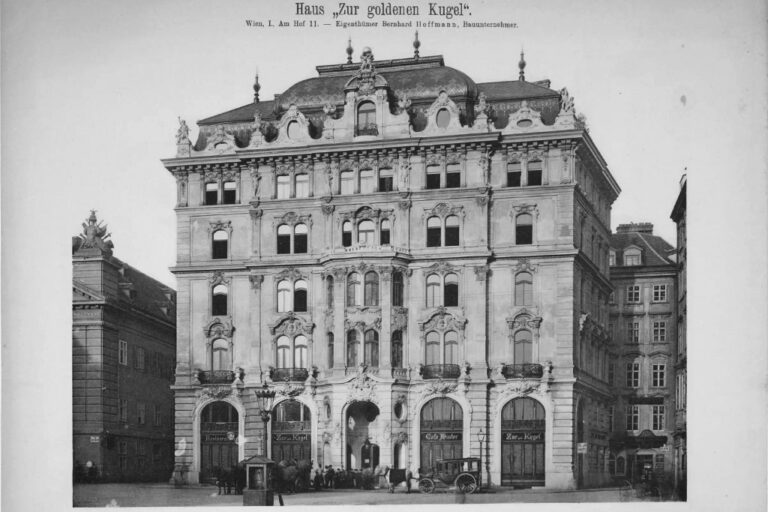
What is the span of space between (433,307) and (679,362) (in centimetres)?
548

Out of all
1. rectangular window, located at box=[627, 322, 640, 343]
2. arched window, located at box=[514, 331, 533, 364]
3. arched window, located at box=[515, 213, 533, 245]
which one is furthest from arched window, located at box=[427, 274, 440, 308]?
→ rectangular window, located at box=[627, 322, 640, 343]

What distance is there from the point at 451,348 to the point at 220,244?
228 inches

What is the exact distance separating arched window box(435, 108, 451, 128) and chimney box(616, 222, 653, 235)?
14.8 feet

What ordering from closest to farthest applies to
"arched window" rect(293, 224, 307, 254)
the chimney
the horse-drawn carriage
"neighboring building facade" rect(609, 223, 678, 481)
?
1. the horse-drawn carriage
2. "neighboring building facade" rect(609, 223, 678, 481)
3. the chimney
4. "arched window" rect(293, 224, 307, 254)

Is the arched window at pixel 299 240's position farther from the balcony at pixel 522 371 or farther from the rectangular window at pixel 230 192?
the balcony at pixel 522 371

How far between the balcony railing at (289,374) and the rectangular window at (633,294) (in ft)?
25.3

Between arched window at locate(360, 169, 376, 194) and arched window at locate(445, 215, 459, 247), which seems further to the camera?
arched window at locate(360, 169, 376, 194)

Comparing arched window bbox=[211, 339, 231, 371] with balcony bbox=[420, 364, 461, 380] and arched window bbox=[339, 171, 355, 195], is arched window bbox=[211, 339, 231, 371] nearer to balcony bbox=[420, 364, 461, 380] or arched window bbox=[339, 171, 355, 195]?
arched window bbox=[339, 171, 355, 195]

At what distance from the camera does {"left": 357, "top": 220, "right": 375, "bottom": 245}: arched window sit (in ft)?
97.5

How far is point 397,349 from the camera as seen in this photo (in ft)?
97.0

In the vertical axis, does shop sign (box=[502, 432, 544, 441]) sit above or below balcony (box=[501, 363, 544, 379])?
below

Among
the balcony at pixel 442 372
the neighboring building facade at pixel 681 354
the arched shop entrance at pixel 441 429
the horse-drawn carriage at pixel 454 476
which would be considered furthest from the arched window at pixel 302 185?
the neighboring building facade at pixel 681 354

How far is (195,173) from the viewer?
98.7 feet

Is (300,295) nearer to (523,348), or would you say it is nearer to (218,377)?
(218,377)
